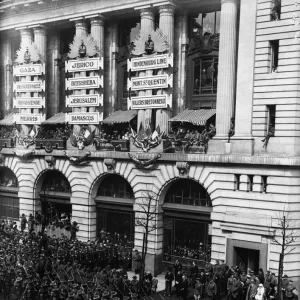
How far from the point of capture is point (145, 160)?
43.2m

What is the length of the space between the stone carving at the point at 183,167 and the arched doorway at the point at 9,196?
2062cm

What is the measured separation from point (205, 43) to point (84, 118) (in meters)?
13.2

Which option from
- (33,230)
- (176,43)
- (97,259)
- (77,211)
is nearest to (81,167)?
(77,211)

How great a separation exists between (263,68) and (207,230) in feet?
44.0

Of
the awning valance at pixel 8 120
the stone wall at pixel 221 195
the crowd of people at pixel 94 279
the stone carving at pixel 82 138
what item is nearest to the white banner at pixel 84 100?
the stone carving at pixel 82 138

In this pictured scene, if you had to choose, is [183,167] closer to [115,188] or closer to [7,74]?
[115,188]

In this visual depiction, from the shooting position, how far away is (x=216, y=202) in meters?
40.1

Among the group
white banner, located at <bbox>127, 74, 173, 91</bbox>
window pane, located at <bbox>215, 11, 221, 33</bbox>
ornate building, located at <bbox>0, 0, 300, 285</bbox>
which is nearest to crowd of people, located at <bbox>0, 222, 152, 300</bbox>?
ornate building, located at <bbox>0, 0, 300, 285</bbox>

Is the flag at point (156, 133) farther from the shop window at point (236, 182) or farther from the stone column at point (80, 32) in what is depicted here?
the stone column at point (80, 32)

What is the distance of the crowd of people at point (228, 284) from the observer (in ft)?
103

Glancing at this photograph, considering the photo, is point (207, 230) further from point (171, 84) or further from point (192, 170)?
point (171, 84)

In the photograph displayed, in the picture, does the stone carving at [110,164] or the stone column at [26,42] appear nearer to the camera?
the stone carving at [110,164]

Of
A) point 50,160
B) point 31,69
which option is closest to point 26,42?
point 31,69

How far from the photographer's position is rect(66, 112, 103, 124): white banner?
4805cm
